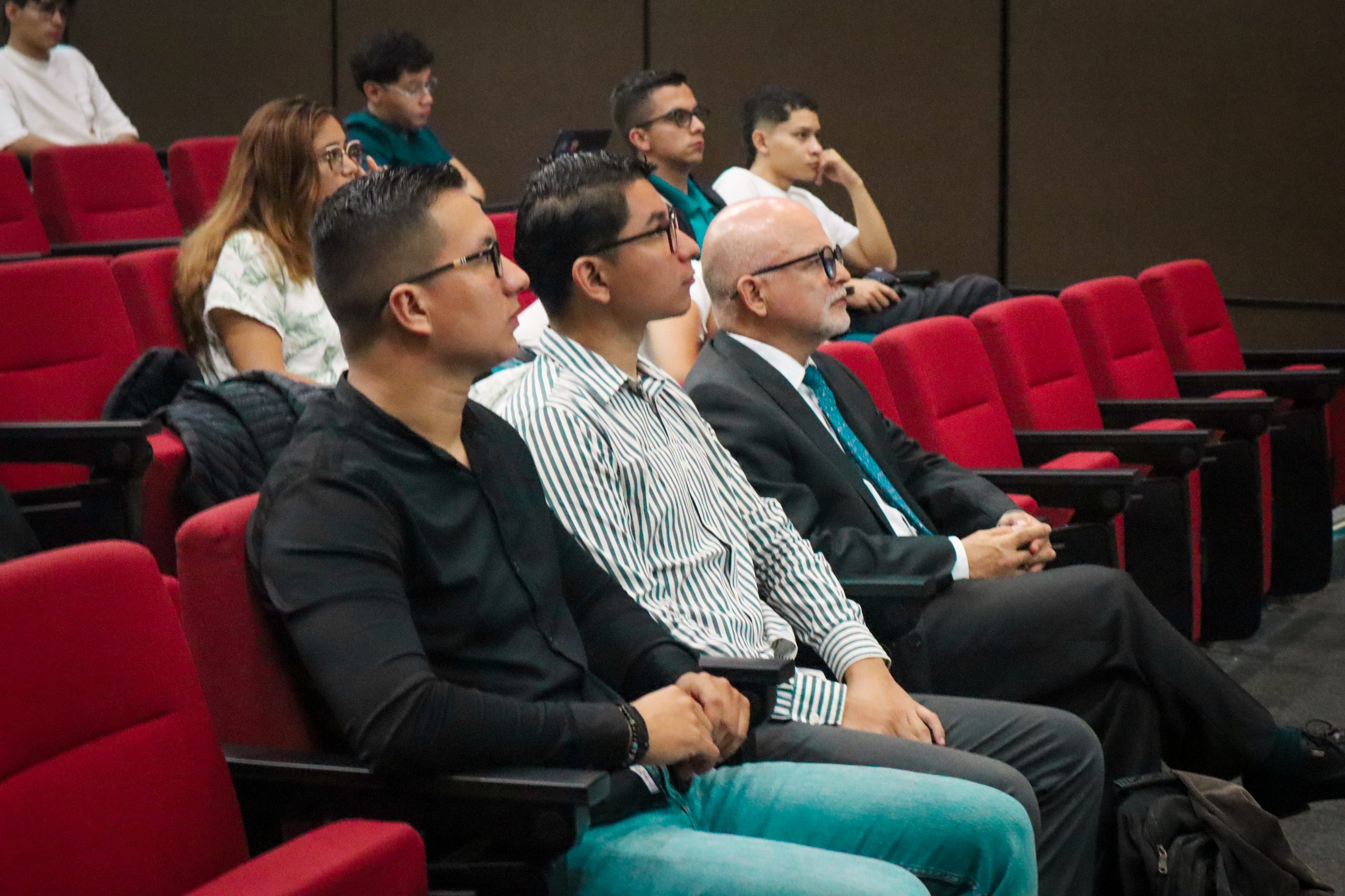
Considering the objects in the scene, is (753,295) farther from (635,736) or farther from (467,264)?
(635,736)

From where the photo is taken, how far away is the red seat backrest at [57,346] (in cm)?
241

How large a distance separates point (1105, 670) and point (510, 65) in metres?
4.83

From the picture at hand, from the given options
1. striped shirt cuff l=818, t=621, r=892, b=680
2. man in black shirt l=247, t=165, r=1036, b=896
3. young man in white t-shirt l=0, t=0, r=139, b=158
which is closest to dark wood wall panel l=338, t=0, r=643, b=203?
young man in white t-shirt l=0, t=0, r=139, b=158

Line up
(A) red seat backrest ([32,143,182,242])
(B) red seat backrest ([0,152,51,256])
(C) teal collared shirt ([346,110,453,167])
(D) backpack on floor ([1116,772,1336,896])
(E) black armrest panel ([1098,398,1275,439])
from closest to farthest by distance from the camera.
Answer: (D) backpack on floor ([1116,772,1336,896])
(E) black armrest panel ([1098,398,1275,439])
(B) red seat backrest ([0,152,51,256])
(A) red seat backrest ([32,143,182,242])
(C) teal collared shirt ([346,110,453,167])

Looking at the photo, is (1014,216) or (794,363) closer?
(794,363)

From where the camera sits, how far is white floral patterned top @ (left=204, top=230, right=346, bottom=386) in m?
2.64

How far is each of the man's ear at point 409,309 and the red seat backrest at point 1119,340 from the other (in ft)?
7.24

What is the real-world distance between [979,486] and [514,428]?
107 cm

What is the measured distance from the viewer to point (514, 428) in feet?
5.40

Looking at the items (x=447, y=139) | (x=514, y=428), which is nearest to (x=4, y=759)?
(x=514, y=428)

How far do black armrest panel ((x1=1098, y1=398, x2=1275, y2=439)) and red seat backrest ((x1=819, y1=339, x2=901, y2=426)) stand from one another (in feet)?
2.86

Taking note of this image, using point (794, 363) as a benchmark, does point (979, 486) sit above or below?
below

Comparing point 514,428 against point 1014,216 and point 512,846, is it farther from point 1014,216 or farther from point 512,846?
point 1014,216

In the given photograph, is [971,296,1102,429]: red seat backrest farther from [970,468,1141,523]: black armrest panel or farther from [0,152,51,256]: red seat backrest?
[0,152,51,256]: red seat backrest
